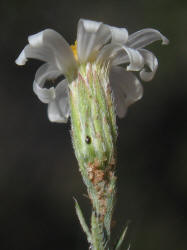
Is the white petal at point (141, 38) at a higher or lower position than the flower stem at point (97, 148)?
higher

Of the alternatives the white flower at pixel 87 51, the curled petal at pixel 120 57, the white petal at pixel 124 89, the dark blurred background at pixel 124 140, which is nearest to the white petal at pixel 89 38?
the white flower at pixel 87 51

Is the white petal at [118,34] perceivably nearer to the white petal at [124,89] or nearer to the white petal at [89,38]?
the white petal at [89,38]

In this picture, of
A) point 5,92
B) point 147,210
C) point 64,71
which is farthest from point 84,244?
point 64,71

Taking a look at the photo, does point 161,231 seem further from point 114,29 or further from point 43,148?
point 114,29

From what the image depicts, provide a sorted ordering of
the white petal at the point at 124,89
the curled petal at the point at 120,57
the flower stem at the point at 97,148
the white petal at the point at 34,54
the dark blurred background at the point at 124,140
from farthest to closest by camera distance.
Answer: the dark blurred background at the point at 124,140 < the white petal at the point at 124,89 < the curled petal at the point at 120,57 < the white petal at the point at 34,54 < the flower stem at the point at 97,148

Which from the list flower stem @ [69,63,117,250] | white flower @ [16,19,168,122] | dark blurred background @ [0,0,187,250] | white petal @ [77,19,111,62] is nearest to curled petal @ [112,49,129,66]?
white flower @ [16,19,168,122]

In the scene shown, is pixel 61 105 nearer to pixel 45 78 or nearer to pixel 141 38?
pixel 45 78
